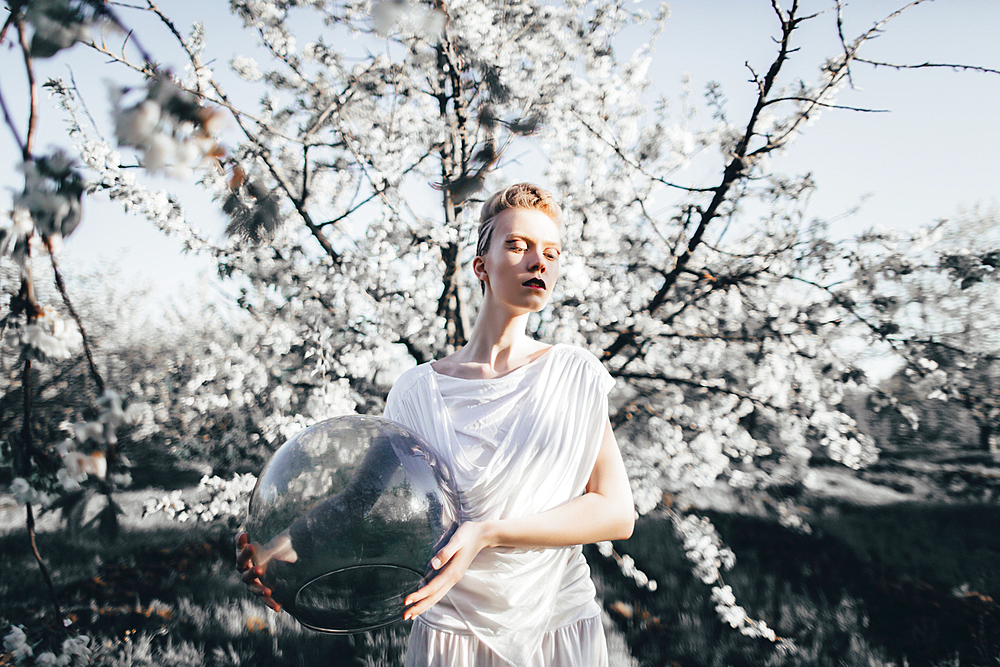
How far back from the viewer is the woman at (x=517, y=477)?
1569 millimetres

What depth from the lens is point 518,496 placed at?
5.28 ft

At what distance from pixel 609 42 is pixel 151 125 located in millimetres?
5519

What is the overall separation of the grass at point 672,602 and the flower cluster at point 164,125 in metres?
4.80

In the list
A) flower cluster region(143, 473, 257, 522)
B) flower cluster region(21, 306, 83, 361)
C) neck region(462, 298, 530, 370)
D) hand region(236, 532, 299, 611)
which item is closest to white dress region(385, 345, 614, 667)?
neck region(462, 298, 530, 370)

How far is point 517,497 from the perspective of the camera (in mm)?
1610

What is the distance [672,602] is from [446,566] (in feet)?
19.9

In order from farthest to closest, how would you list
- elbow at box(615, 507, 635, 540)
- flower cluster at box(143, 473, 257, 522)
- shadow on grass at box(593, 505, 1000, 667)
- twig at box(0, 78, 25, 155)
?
shadow on grass at box(593, 505, 1000, 667)
flower cluster at box(143, 473, 257, 522)
elbow at box(615, 507, 635, 540)
twig at box(0, 78, 25, 155)

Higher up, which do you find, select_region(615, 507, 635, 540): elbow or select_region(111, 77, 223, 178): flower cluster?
select_region(111, 77, 223, 178): flower cluster

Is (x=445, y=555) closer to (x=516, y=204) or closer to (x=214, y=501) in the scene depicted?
(x=516, y=204)

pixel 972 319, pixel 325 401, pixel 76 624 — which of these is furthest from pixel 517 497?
pixel 972 319

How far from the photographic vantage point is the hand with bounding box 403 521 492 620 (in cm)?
136

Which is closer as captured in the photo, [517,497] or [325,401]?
[517,497]

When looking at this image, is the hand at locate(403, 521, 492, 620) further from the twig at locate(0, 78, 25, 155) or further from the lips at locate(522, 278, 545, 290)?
the twig at locate(0, 78, 25, 155)

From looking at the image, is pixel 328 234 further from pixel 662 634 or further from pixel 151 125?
pixel 662 634
